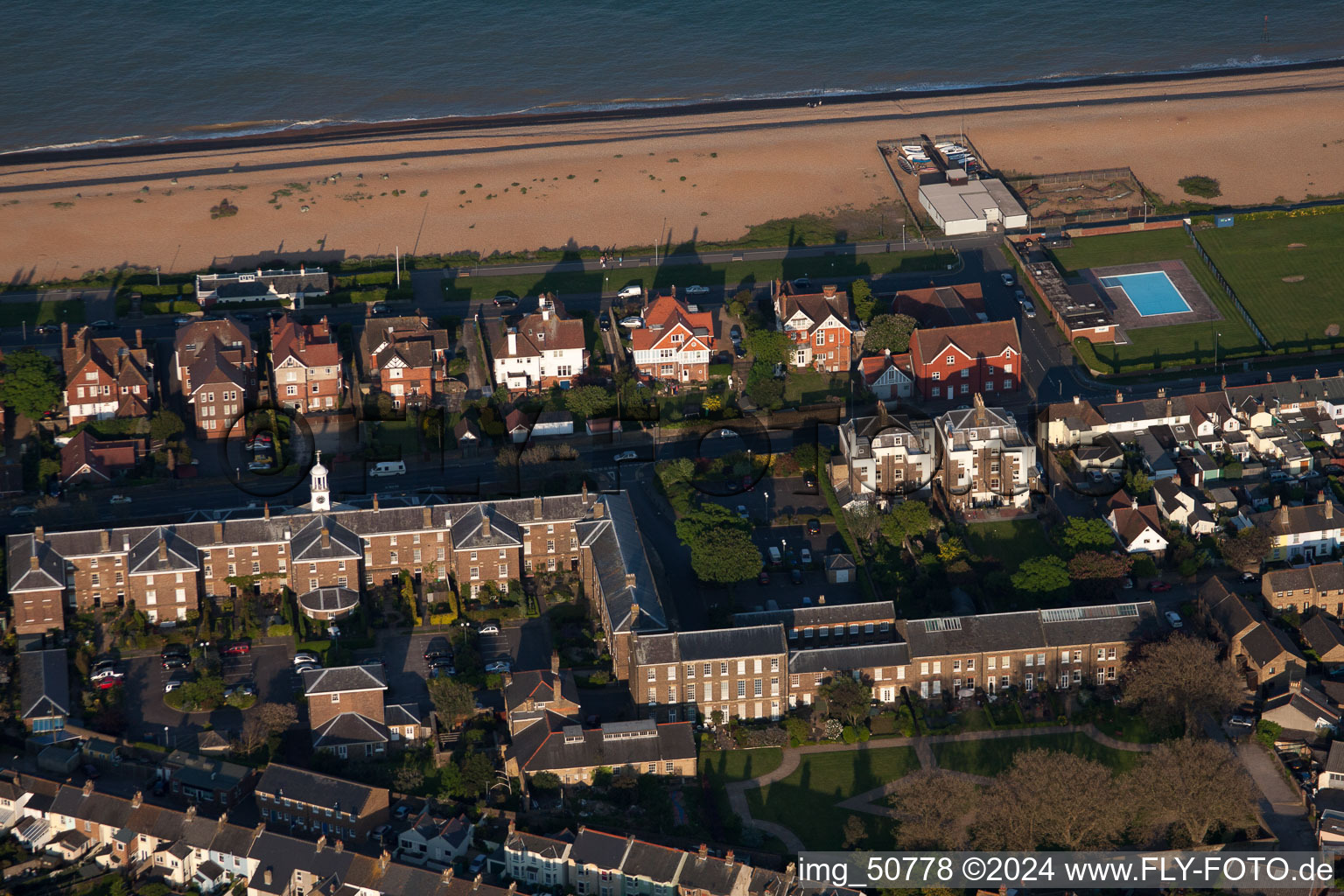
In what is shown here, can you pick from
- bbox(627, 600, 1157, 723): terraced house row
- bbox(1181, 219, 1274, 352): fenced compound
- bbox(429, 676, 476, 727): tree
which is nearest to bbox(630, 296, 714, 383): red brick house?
bbox(627, 600, 1157, 723): terraced house row

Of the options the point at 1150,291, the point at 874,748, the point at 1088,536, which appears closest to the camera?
the point at 874,748

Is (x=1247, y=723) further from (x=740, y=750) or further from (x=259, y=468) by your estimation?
(x=259, y=468)

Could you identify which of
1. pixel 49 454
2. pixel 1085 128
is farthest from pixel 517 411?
pixel 1085 128

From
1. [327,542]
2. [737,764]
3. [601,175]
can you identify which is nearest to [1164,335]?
[601,175]

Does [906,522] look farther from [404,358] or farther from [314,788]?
[314,788]

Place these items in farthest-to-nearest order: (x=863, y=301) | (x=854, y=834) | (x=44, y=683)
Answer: (x=863, y=301) < (x=44, y=683) < (x=854, y=834)

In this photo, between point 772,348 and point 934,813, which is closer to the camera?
point 934,813
